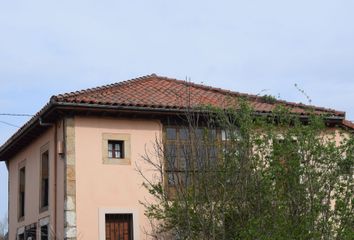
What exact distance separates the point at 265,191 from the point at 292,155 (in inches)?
33.1

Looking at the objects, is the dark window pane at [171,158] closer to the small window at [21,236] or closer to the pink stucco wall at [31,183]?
the pink stucco wall at [31,183]

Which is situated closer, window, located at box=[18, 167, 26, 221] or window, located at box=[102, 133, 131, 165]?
window, located at box=[102, 133, 131, 165]

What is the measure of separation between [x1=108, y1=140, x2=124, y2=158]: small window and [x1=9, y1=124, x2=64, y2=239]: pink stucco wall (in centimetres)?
122

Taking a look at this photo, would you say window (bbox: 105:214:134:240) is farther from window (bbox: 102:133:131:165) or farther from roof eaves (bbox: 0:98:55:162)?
roof eaves (bbox: 0:98:55:162)

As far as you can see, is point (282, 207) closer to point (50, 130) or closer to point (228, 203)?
point (228, 203)

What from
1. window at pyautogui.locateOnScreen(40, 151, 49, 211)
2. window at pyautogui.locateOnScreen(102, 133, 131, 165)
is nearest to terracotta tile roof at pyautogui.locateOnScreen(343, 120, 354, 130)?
window at pyautogui.locateOnScreen(102, 133, 131, 165)

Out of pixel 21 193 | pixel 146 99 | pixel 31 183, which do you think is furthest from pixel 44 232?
pixel 146 99

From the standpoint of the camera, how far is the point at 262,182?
35.2ft

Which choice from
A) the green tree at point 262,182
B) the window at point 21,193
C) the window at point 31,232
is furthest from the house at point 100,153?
the green tree at point 262,182

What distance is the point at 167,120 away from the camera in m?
16.7

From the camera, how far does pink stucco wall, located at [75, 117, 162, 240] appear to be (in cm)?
1557

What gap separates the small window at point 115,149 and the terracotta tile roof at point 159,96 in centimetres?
108

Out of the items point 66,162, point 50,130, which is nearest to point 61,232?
point 66,162

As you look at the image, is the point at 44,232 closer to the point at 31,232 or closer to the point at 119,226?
the point at 31,232
